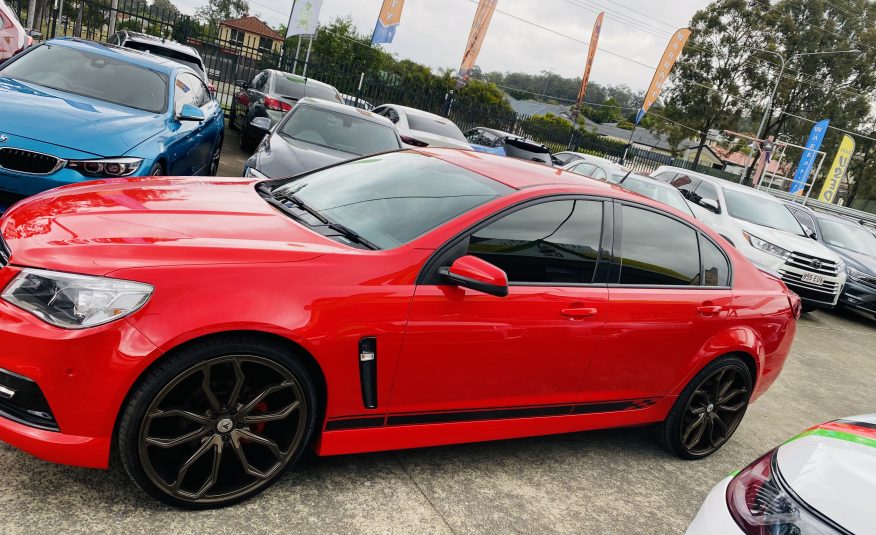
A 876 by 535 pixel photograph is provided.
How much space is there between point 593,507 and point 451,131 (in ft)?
34.8

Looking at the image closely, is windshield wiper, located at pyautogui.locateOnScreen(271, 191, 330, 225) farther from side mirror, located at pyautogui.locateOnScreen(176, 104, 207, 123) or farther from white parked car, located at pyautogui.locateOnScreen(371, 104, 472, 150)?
white parked car, located at pyautogui.locateOnScreen(371, 104, 472, 150)

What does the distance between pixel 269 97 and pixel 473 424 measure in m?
9.94

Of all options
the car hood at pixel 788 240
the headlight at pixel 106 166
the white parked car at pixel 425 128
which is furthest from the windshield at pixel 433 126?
the headlight at pixel 106 166

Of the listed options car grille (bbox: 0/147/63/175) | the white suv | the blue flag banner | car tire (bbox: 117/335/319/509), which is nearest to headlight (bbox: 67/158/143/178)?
car grille (bbox: 0/147/63/175)

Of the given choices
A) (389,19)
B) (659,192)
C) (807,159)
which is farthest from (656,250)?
(807,159)

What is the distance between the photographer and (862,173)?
4938 cm

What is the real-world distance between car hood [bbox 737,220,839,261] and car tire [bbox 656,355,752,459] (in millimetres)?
7075

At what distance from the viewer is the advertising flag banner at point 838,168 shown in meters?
26.8

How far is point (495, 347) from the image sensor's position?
3041 millimetres

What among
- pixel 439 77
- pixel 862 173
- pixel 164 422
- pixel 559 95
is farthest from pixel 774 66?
pixel 164 422

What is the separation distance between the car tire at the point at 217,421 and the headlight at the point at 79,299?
24cm

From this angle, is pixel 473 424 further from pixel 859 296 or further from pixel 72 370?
pixel 859 296

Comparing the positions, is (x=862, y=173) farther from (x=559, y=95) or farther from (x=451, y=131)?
(x=451, y=131)

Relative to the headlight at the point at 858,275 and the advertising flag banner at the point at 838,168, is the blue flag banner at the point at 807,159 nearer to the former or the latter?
the advertising flag banner at the point at 838,168
